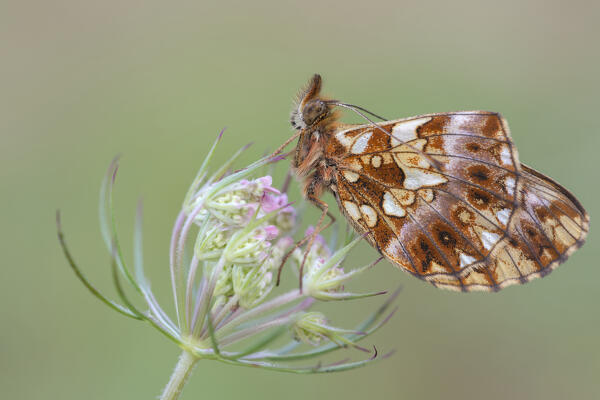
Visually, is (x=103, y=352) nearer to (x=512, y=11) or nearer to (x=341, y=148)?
(x=341, y=148)

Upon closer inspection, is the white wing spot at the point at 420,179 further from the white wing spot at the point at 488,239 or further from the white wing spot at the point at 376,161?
the white wing spot at the point at 488,239

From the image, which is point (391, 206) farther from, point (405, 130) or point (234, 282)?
point (234, 282)

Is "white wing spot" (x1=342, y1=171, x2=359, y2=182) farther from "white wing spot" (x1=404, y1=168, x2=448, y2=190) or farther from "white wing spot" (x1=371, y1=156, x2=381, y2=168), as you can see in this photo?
"white wing spot" (x1=404, y1=168, x2=448, y2=190)

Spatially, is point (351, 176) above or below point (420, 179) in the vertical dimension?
below

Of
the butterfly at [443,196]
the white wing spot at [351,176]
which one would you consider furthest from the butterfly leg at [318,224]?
the white wing spot at [351,176]

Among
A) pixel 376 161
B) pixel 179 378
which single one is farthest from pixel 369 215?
pixel 179 378

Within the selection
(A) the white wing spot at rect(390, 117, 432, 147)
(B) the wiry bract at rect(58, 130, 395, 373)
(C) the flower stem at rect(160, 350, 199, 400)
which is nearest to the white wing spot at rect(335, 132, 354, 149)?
(A) the white wing spot at rect(390, 117, 432, 147)
